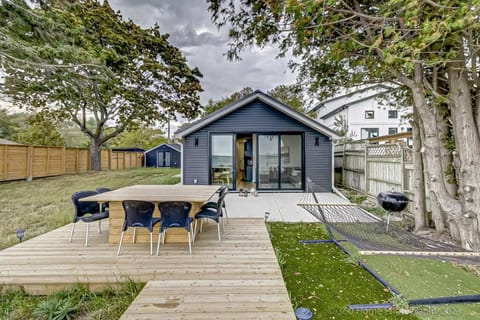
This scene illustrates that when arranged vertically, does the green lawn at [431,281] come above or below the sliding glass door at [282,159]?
below

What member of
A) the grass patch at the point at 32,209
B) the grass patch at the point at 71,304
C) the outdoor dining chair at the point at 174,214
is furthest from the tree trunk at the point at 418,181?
the grass patch at the point at 32,209

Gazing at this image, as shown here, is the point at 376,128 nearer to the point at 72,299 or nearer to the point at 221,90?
the point at 221,90

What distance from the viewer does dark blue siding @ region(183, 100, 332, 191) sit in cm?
911

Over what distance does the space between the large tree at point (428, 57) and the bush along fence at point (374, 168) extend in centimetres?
121

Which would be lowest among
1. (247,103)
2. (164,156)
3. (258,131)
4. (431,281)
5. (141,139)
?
(431,281)

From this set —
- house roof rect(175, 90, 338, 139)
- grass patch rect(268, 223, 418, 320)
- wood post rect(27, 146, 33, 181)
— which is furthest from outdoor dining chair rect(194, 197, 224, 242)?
wood post rect(27, 146, 33, 181)

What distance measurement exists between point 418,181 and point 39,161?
1560cm

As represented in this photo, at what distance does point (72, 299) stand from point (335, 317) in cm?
266

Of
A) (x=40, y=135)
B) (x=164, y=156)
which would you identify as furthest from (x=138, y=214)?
(x=164, y=156)

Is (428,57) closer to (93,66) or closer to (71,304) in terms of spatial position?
(71,304)

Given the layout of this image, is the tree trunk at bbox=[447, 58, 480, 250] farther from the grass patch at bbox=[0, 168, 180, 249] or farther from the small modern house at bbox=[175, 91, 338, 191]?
the grass patch at bbox=[0, 168, 180, 249]

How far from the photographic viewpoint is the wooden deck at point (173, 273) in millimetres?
2125

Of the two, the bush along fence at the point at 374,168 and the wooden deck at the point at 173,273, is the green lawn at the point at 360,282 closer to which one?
the wooden deck at the point at 173,273

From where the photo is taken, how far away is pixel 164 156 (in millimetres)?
25969
